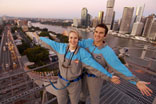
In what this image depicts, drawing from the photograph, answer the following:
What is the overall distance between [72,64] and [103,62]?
12.2 inches

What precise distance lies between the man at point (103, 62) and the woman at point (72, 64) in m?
0.09

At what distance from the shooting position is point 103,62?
0.88 m

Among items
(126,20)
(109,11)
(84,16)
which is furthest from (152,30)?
(84,16)

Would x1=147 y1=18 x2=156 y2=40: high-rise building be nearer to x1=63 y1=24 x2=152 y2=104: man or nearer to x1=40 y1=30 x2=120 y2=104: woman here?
x1=63 y1=24 x2=152 y2=104: man

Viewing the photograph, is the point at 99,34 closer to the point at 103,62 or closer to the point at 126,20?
the point at 103,62

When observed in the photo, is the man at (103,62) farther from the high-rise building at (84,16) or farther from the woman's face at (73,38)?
the high-rise building at (84,16)

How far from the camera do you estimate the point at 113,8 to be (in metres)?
47.6

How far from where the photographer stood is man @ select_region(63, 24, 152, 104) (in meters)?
0.74

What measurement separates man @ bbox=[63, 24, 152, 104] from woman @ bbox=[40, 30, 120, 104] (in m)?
0.09

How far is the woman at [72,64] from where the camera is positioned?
2.56 feet

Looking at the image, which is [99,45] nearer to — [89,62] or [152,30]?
[89,62]

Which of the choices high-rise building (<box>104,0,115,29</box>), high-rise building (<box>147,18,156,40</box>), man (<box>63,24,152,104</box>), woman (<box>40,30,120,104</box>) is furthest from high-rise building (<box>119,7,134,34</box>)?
woman (<box>40,30,120,104</box>)

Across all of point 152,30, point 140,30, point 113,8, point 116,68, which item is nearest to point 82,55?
point 116,68

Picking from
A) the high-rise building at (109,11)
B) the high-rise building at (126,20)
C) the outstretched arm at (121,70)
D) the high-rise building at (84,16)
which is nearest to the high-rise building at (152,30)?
the high-rise building at (126,20)
